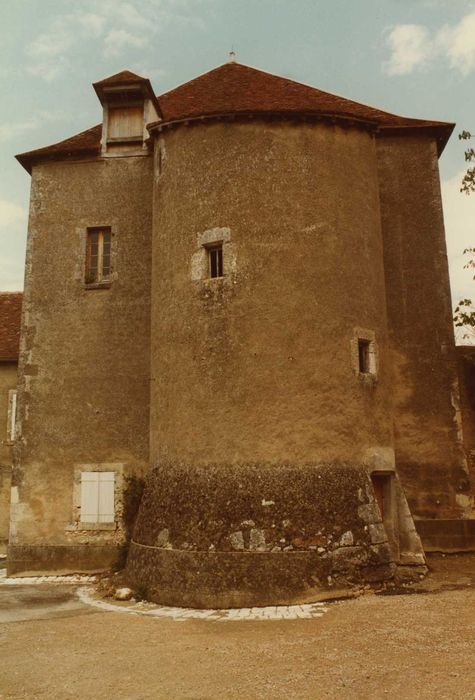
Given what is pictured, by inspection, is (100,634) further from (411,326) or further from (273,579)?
(411,326)

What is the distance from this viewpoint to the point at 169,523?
9062 millimetres

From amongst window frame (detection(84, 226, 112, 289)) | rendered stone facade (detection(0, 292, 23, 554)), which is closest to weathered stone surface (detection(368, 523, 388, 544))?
window frame (detection(84, 226, 112, 289))

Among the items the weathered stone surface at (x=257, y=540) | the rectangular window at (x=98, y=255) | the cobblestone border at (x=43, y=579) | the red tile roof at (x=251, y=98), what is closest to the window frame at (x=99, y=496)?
the cobblestone border at (x=43, y=579)

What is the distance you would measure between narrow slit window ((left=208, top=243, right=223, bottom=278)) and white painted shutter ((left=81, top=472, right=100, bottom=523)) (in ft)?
14.9

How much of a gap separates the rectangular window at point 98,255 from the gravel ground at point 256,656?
6.65 metres

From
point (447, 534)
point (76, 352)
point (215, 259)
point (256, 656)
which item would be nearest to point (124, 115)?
point (215, 259)

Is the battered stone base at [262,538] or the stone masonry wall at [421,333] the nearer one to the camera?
the battered stone base at [262,538]

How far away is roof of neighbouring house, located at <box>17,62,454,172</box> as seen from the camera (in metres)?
10.0

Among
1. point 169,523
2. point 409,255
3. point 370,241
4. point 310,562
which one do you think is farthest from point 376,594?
point 409,255

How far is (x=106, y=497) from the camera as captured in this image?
11531mm

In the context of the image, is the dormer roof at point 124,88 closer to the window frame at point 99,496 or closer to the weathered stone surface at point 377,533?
the window frame at point 99,496

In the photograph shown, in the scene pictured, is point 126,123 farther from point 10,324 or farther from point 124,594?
point 124,594

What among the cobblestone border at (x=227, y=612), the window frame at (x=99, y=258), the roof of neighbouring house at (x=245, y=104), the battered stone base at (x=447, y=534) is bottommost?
the cobblestone border at (x=227, y=612)

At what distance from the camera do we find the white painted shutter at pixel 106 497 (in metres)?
11.5
